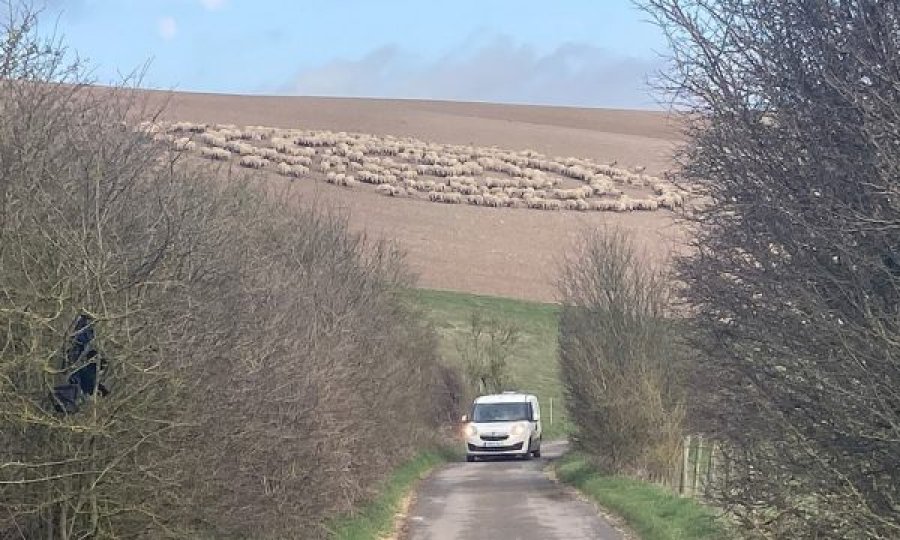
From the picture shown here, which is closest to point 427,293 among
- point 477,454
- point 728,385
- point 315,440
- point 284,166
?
point 284,166

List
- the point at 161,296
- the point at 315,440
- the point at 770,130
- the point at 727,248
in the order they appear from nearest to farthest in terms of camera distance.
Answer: the point at 770,130, the point at 727,248, the point at 161,296, the point at 315,440

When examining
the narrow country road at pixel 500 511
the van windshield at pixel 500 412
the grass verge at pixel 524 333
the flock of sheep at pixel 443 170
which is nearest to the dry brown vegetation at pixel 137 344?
the narrow country road at pixel 500 511

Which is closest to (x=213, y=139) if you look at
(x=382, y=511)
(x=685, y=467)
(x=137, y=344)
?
(x=685, y=467)

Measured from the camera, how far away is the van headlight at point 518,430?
35000 mm

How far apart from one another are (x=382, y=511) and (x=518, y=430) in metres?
16.5

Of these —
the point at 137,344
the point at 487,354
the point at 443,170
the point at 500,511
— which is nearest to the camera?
the point at 137,344

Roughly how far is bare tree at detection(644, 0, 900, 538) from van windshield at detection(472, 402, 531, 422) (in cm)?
2783

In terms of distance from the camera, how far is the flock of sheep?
2667 inches

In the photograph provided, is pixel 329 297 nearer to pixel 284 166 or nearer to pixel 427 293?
pixel 427 293

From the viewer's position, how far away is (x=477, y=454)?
3509cm

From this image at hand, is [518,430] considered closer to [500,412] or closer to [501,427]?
[501,427]

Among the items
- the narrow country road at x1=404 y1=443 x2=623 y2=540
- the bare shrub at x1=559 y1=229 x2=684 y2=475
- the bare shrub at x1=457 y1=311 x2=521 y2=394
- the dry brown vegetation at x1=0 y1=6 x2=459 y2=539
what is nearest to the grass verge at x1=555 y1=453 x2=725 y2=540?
the narrow country road at x1=404 y1=443 x2=623 y2=540

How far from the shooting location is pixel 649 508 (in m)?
17.7

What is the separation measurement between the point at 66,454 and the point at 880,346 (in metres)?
5.62
